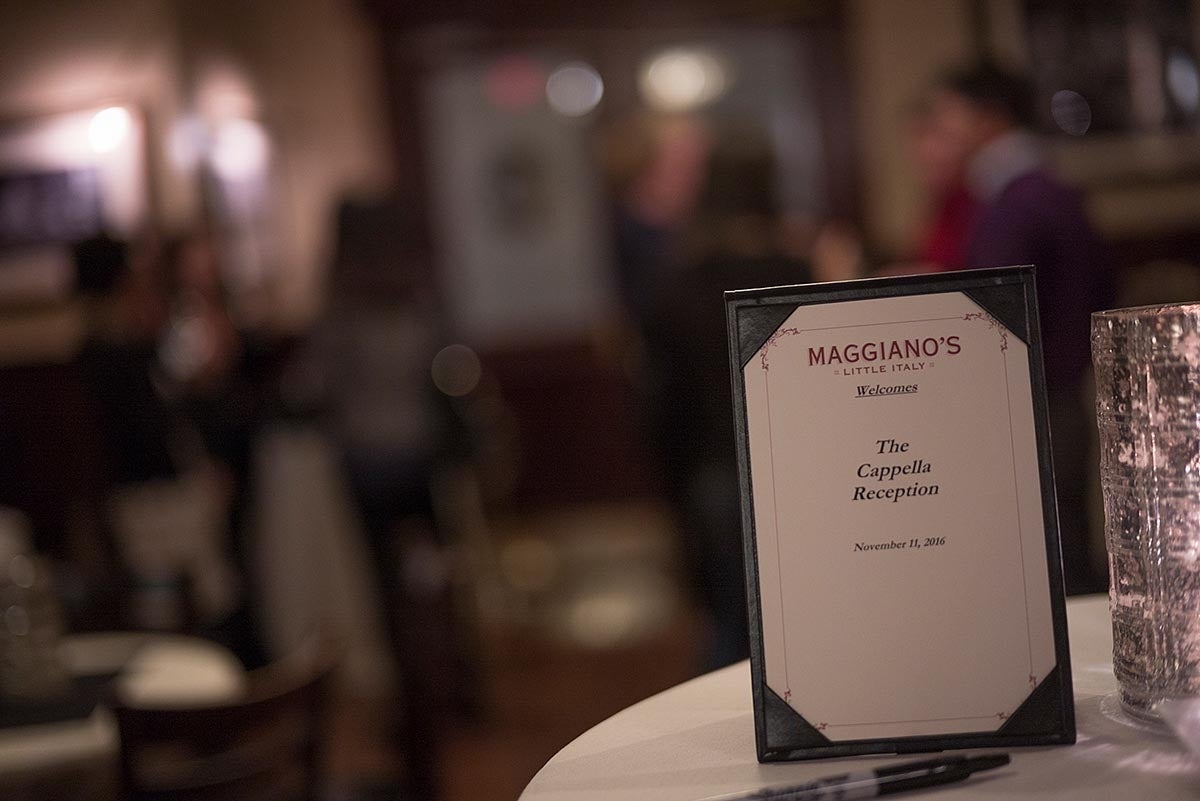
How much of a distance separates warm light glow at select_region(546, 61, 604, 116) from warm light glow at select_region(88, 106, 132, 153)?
2048mm

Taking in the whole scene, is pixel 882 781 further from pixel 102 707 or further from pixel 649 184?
pixel 649 184

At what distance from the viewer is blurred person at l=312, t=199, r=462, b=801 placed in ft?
12.0

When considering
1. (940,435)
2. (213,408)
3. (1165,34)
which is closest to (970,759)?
(940,435)

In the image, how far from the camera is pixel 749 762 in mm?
727

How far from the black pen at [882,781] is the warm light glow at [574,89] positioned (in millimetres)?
5752

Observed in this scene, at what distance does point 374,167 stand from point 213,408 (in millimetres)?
2230

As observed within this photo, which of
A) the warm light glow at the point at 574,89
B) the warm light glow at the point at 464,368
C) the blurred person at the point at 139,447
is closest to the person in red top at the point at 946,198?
the warm light glow at the point at 464,368

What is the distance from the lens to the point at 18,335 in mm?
5301

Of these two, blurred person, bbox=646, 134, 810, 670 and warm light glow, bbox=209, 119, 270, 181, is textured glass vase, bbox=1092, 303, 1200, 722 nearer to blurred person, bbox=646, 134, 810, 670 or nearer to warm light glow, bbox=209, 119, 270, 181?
blurred person, bbox=646, 134, 810, 670

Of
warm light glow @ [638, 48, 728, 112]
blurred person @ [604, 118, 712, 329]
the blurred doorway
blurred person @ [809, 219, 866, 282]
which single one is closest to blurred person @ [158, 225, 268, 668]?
the blurred doorway

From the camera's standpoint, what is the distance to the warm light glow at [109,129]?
515 cm

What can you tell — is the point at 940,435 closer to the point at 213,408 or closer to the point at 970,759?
the point at 970,759

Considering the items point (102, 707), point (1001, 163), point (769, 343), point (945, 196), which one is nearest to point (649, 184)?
point (945, 196)

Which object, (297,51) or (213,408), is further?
(297,51)
